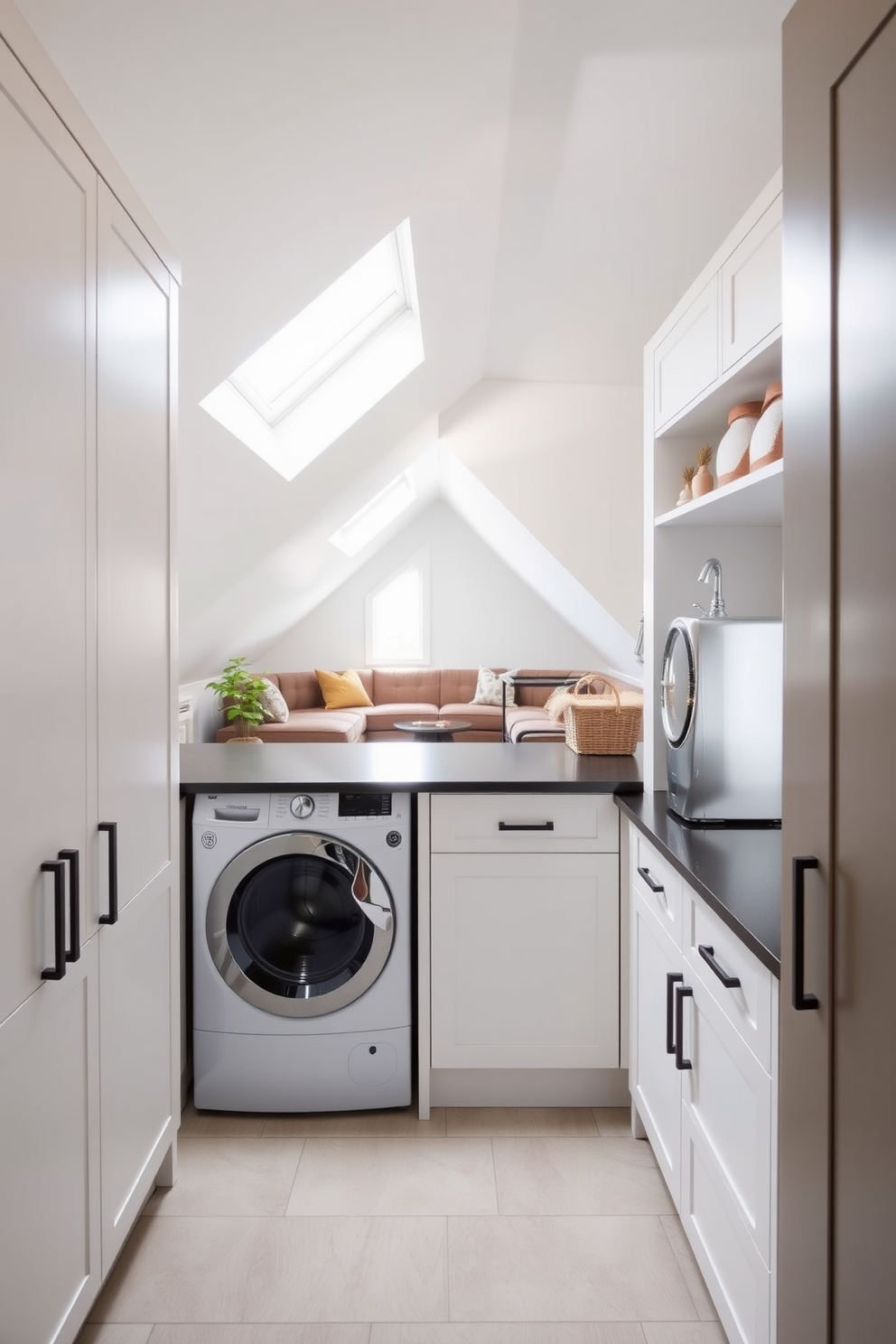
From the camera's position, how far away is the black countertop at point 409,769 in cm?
217

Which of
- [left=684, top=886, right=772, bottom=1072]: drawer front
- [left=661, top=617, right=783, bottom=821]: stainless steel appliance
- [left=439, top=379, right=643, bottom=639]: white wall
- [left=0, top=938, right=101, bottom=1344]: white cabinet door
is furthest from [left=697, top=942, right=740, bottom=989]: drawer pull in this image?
[left=439, top=379, right=643, bottom=639]: white wall

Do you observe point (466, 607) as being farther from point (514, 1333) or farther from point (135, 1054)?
point (514, 1333)

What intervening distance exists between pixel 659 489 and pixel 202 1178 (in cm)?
202

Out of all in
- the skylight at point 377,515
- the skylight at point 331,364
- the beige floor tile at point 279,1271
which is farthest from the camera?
the skylight at point 377,515

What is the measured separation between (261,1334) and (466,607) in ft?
23.5

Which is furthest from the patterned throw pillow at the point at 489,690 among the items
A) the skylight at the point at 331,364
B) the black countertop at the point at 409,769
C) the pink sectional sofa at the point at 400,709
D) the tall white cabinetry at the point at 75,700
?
the tall white cabinetry at the point at 75,700

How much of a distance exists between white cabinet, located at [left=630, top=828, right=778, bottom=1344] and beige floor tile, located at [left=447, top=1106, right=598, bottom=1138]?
298mm

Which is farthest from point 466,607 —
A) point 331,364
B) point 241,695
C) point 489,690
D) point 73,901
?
point 73,901

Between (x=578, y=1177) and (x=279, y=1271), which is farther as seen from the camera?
(x=578, y=1177)

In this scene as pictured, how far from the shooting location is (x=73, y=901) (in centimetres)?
119

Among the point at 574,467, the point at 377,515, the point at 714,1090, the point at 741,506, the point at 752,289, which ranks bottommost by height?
the point at 714,1090

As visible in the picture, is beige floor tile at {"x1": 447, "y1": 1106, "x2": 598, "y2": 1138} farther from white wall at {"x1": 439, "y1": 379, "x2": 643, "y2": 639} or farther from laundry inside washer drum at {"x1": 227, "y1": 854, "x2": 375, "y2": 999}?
white wall at {"x1": 439, "y1": 379, "x2": 643, "y2": 639}

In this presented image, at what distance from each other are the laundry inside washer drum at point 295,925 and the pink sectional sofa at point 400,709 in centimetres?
350

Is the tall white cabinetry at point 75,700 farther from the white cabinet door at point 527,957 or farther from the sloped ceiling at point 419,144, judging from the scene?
the white cabinet door at point 527,957
